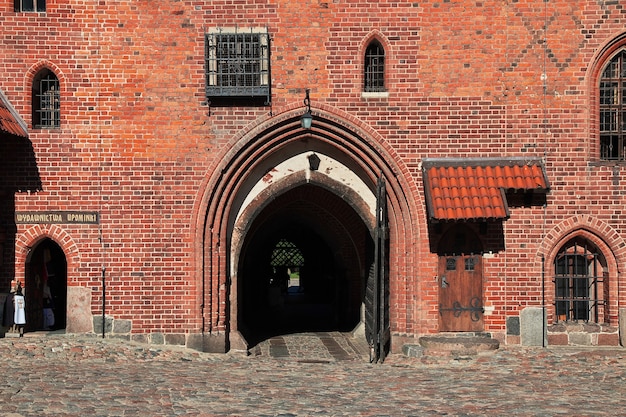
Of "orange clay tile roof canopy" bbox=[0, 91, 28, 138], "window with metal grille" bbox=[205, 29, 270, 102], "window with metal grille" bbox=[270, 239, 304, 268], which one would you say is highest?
"window with metal grille" bbox=[205, 29, 270, 102]

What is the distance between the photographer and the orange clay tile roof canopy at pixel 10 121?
13611mm

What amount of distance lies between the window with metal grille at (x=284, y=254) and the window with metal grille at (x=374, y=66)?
52.1 feet

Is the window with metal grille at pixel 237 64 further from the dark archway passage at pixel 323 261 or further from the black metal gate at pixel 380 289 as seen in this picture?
the dark archway passage at pixel 323 261

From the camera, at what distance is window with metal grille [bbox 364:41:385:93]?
1481 centimetres

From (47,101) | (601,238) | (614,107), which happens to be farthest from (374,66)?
(47,101)

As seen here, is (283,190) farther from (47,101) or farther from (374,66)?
(47,101)

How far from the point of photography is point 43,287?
50.8 ft

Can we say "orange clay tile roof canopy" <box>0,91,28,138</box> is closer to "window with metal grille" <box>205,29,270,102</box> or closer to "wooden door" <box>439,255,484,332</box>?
"window with metal grille" <box>205,29,270,102</box>

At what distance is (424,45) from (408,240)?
3.35m

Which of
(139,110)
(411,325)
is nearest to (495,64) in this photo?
(411,325)

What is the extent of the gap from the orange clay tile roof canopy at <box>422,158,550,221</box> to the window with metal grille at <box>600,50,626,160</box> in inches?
53.1

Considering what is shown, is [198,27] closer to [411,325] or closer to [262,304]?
[411,325]

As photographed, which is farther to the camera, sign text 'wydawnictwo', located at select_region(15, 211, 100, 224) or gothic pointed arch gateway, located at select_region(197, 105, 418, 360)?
gothic pointed arch gateway, located at select_region(197, 105, 418, 360)

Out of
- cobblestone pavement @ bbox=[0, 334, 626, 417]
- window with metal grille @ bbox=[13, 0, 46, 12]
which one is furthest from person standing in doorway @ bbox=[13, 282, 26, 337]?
window with metal grille @ bbox=[13, 0, 46, 12]
